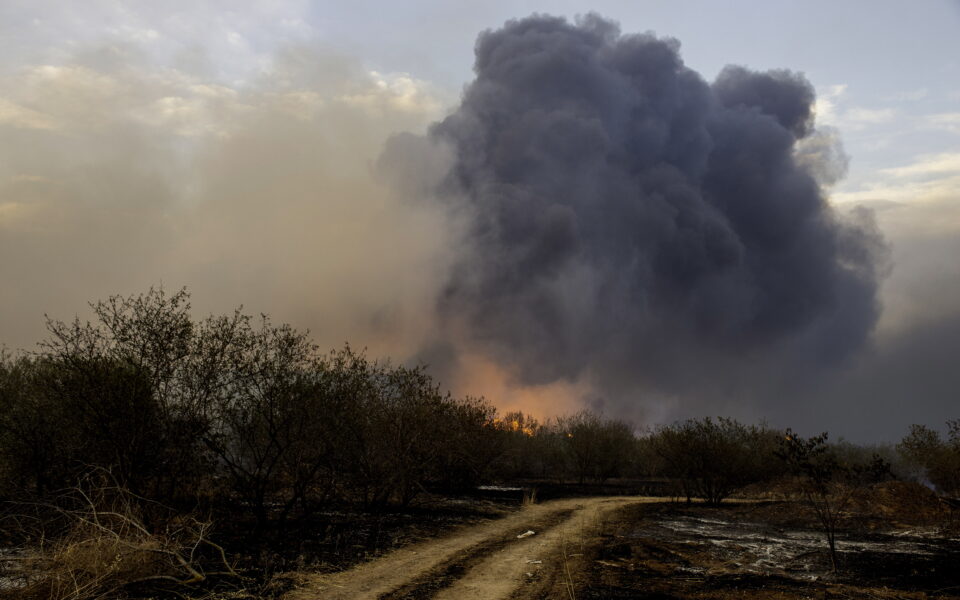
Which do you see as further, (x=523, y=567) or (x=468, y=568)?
(x=523, y=567)

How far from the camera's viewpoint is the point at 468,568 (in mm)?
12672

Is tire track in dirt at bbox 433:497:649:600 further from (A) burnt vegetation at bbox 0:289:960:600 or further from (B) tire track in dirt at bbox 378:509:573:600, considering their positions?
(A) burnt vegetation at bbox 0:289:960:600

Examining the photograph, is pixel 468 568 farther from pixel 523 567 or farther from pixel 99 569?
pixel 99 569

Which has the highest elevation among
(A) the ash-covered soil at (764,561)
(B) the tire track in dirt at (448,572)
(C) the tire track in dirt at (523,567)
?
(A) the ash-covered soil at (764,561)

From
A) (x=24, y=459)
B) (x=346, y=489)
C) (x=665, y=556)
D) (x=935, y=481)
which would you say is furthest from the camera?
(x=935, y=481)

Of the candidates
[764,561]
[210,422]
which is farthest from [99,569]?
[764,561]

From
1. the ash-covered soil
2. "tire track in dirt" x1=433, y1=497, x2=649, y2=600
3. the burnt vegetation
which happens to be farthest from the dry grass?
the ash-covered soil

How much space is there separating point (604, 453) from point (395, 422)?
29656 mm

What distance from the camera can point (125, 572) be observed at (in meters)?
10.1

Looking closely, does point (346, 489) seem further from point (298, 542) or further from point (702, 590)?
point (702, 590)

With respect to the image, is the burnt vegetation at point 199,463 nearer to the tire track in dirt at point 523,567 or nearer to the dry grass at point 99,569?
the dry grass at point 99,569

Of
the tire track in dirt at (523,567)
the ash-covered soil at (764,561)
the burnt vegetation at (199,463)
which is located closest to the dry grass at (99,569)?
the burnt vegetation at (199,463)

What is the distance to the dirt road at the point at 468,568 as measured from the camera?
1059cm

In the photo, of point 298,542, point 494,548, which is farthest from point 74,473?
point 494,548
